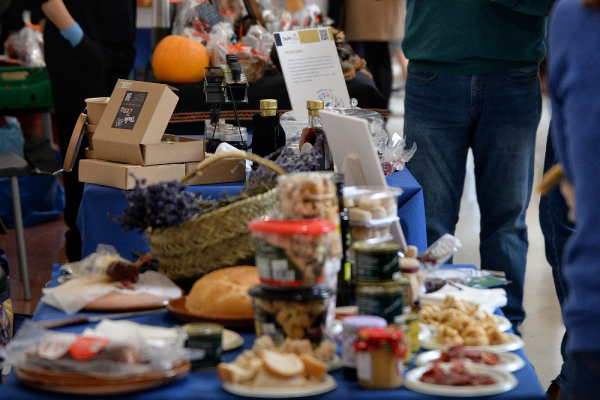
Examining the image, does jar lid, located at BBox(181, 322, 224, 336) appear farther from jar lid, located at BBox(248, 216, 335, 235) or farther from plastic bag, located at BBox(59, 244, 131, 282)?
plastic bag, located at BBox(59, 244, 131, 282)

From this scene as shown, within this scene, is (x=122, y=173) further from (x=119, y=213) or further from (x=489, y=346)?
(x=489, y=346)

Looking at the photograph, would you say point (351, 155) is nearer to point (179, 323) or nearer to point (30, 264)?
point (179, 323)

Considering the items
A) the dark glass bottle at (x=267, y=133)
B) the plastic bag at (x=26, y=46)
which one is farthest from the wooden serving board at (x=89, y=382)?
the plastic bag at (x=26, y=46)

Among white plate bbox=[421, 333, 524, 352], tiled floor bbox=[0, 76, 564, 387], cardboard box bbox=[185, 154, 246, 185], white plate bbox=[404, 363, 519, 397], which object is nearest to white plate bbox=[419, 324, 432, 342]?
white plate bbox=[421, 333, 524, 352]

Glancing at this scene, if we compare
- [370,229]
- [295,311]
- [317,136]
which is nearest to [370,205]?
[370,229]

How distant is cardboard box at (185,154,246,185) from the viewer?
203cm

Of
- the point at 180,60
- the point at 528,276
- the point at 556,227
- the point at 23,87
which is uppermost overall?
the point at 180,60

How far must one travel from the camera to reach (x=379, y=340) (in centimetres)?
100

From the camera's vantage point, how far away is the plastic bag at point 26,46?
5.07 metres

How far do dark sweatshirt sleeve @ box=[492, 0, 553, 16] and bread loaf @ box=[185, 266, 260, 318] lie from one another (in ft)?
4.56

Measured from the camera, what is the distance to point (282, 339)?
115cm

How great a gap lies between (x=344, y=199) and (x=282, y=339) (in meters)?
0.34

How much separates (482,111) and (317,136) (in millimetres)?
765

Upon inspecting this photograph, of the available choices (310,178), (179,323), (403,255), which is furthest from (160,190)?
(403,255)
